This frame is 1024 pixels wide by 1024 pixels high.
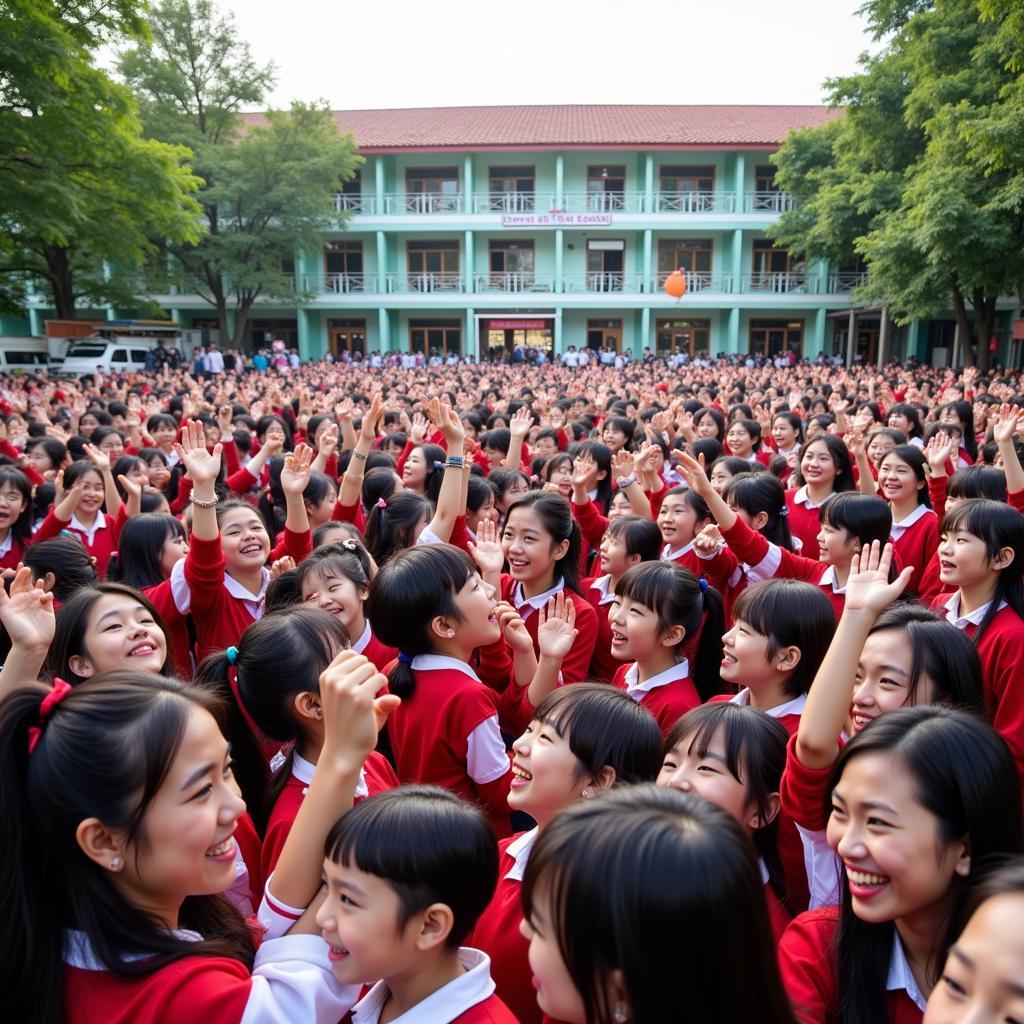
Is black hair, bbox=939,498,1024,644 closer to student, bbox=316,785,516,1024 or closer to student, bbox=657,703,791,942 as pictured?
student, bbox=657,703,791,942

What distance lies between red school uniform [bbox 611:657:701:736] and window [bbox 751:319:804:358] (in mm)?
26544

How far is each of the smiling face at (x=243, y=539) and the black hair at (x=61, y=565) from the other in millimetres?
517

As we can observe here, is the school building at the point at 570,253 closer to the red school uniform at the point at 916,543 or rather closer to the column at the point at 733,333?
the column at the point at 733,333

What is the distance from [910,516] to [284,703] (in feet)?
10.5

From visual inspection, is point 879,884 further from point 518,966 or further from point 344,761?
point 344,761

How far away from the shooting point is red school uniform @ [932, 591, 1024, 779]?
92.6 inches

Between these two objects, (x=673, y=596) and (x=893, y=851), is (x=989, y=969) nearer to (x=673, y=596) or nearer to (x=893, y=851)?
(x=893, y=851)

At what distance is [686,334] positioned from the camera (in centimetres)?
2733

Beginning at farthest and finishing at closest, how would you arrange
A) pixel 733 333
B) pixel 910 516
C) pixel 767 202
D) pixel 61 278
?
pixel 733 333 → pixel 767 202 → pixel 61 278 → pixel 910 516

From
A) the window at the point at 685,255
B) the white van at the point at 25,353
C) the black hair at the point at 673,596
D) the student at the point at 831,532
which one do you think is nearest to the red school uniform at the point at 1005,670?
the student at the point at 831,532

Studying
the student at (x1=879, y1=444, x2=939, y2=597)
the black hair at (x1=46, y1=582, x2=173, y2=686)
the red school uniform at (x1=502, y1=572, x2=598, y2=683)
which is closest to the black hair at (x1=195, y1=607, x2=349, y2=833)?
the black hair at (x1=46, y1=582, x2=173, y2=686)

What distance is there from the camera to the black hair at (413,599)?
2.18 metres

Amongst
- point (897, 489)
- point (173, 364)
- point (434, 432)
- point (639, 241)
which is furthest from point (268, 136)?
point (897, 489)

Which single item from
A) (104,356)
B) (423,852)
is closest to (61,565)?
(423,852)
